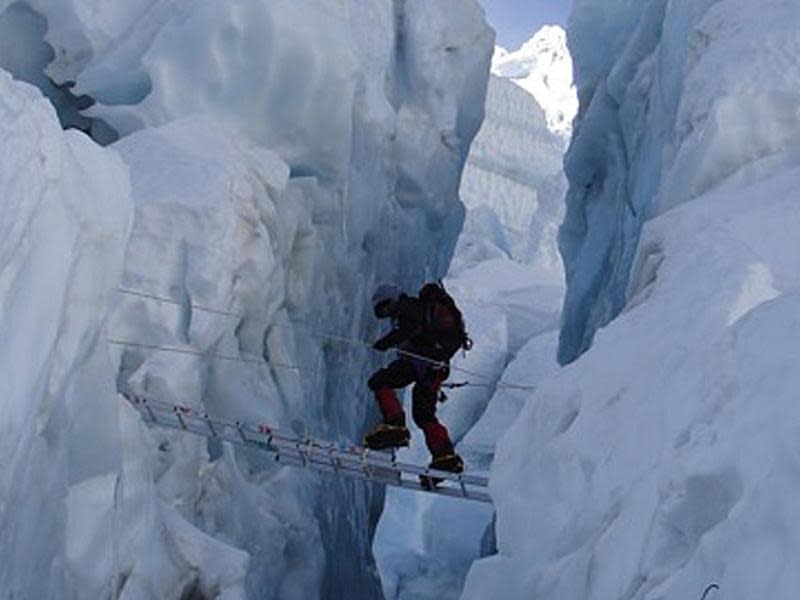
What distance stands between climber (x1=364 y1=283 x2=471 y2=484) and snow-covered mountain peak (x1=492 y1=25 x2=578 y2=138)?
195 feet

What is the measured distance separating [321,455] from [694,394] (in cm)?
277

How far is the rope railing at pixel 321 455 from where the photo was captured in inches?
221

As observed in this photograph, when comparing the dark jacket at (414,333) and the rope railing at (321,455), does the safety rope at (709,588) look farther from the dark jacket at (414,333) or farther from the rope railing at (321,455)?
the dark jacket at (414,333)

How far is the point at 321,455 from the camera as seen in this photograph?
593cm

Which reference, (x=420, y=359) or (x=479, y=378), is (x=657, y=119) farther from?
(x=479, y=378)

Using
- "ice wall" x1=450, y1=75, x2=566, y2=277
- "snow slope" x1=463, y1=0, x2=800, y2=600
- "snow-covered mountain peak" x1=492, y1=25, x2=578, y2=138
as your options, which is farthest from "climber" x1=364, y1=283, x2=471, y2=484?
"snow-covered mountain peak" x1=492, y1=25, x2=578, y2=138

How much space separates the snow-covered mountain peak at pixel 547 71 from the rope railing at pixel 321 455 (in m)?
59.9

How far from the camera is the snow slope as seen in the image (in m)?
2.69

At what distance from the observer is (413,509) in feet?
70.4

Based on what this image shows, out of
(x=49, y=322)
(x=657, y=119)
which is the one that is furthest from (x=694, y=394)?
(x=657, y=119)

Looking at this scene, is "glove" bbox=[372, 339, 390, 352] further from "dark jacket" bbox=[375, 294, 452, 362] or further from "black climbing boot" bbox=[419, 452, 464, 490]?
"black climbing boot" bbox=[419, 452, 464, 490]

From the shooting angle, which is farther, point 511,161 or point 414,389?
point 511,161

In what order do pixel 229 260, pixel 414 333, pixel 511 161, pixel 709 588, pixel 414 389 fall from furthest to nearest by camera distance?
pixel 511 161, pixel 229 260, pixel 414 389, pixel 414 333, pixel 709 588

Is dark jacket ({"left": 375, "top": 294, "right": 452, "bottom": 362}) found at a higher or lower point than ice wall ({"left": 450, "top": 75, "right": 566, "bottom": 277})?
higher
